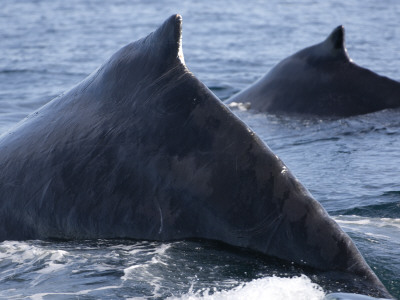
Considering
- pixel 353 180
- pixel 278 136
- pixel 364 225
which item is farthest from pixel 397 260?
pixel 278 136

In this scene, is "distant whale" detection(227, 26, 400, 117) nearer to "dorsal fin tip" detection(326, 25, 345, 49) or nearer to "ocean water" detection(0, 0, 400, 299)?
"dorsal fin tip" detection(326, 25, 345, 49)

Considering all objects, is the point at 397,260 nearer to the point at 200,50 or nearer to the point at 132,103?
the point at 132,103

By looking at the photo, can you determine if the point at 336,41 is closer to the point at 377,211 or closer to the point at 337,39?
the point at 337,39

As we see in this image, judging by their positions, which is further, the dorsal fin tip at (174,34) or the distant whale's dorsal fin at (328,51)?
the distant whale's dorsal fin at (328,51)

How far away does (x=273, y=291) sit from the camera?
416cm

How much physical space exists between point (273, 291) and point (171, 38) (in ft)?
5.18

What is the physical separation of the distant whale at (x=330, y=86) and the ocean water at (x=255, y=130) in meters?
0.29

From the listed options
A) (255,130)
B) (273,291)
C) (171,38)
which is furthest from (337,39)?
(273,291)

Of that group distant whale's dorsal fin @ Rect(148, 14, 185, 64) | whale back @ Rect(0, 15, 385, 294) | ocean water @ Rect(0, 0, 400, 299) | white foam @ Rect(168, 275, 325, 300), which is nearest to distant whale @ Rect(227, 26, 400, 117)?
ocean water @ Rect(0, 0, 400, 299)

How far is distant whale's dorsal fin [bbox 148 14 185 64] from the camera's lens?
487 centimetres

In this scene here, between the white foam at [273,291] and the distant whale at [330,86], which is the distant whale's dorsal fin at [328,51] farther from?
the white foam at [273,291]

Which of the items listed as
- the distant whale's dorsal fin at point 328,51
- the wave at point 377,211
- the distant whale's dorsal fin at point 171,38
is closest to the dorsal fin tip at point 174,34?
the distant whale's dorsal fin at point 171,38

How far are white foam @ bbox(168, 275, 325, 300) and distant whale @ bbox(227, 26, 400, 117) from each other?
286 inches

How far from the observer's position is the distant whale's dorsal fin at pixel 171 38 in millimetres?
4867
